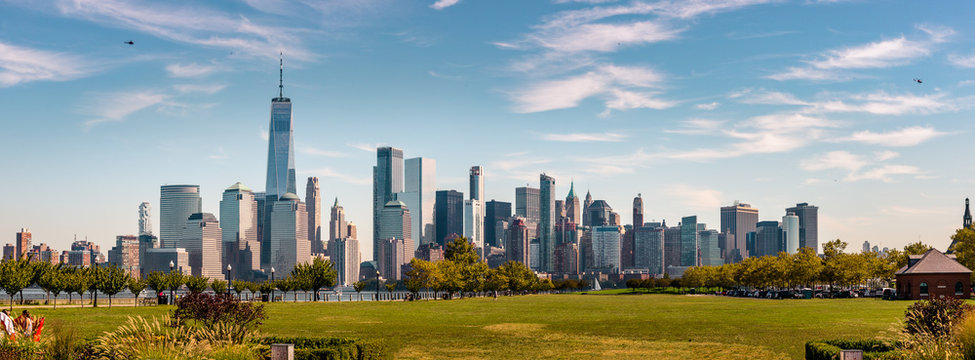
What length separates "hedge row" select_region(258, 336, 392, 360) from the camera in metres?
23.7

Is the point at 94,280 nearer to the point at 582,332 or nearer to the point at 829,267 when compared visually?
the point at 582,332

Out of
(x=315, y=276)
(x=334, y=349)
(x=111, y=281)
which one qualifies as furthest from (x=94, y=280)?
(x=334, y=349)

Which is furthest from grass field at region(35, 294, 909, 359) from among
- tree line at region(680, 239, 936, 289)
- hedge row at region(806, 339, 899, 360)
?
tree line at region(680, 239, 936, 289)

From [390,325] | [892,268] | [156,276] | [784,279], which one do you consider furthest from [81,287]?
[892,268]

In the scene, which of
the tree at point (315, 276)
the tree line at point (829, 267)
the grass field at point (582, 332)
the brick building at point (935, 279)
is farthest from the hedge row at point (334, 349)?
the tree line at point (829, 267)

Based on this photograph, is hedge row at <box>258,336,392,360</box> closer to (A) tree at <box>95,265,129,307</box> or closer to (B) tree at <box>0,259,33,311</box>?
(B) tree at <box>0,259,33,311</box>

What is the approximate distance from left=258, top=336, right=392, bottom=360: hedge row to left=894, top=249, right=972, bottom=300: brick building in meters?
81.8

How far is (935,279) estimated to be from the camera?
9262 centimetres

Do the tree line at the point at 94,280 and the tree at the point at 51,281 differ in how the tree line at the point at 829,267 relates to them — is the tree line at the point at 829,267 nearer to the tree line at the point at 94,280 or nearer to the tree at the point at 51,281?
the tree line at the point at 94,280

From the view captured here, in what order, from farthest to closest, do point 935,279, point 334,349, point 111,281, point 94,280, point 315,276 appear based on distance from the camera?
1. point 315,276
2. point 935,279
3. point 94,280
4. point 111,281
5. point 334,349

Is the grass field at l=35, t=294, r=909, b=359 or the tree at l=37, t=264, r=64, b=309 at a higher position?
the tree at l=37, t=264, r=64, b=309

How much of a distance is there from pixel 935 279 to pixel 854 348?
7854 cm

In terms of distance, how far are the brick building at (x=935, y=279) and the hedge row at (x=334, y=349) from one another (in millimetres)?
81816

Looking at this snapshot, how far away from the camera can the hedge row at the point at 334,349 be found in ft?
77.7
